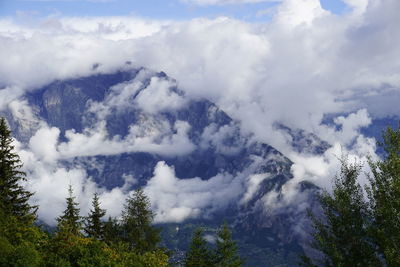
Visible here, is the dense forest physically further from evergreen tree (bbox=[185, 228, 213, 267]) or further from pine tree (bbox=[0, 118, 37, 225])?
evergreen tree (bbox=[185, 228, 213, 267])

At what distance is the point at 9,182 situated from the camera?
224 feet

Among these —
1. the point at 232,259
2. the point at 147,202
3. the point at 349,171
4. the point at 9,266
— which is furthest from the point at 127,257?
the point at 147,202

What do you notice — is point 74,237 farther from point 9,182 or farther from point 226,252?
point 226,252

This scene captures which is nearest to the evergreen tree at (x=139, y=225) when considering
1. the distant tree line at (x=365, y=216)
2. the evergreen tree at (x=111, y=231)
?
the evergreen tree at (x=111, y=231)

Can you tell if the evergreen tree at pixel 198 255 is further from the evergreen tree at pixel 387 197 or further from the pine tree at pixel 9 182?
the evergreen tree at pixel 387 197

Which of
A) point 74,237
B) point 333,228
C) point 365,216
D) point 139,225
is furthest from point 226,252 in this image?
point 365,216

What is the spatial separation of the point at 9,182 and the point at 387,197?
52.1 m

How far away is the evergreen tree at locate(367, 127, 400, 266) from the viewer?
132 feet

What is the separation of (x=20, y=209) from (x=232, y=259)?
139 feet

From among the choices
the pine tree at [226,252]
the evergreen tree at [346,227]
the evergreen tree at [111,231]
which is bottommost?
the evergreen tree at [346,227]

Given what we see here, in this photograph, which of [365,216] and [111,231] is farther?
[111,231]

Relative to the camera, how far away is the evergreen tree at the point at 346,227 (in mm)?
43094

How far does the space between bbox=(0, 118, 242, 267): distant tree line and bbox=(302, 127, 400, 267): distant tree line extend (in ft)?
81.5

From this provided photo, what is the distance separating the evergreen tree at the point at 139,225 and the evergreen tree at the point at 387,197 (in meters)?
61.7
